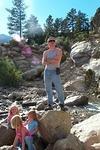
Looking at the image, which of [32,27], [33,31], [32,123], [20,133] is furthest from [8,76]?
[32,27]

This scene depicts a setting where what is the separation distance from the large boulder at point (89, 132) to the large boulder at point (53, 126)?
525 mm

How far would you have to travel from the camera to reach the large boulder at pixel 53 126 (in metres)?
11.2

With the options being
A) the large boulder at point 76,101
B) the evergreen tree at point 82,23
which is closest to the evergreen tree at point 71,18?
the evergreen tree at point 82,23

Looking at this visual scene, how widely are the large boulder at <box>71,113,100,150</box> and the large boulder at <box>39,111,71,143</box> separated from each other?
0.52m

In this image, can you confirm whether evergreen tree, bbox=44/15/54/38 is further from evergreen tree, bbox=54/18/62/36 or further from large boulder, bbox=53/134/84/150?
large boulder, bbox=53/134/84/150

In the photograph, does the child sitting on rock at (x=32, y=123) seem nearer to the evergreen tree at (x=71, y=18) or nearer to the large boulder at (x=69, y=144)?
the large boulder at (x=69, y=144)

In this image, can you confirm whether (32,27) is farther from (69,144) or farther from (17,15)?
(69,144)

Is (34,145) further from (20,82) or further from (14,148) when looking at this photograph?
(20,82)

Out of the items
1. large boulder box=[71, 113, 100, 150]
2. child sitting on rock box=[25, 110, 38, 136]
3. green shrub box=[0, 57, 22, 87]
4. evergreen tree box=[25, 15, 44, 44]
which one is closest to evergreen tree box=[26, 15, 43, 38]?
evergreen tree box=[25, 15, 44, 44]

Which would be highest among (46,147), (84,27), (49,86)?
(84,27)

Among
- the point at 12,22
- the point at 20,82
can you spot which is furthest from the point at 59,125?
the point at 12,22

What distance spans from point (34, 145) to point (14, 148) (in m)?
0.55

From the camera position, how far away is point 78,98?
2152 cm

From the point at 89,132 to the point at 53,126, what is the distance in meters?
1.01
